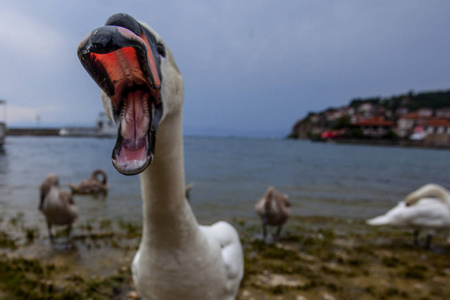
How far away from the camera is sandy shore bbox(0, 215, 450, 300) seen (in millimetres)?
3301

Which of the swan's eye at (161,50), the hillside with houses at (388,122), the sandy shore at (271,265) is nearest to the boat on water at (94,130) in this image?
the sandy shore at (271,265)

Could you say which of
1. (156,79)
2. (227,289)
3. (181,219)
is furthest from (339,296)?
(156,79)

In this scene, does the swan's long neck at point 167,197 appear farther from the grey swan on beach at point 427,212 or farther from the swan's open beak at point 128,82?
the grey swan on beach at point 427,212

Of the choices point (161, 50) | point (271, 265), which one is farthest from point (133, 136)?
point (271, 265)

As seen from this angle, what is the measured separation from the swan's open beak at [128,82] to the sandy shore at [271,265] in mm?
3033

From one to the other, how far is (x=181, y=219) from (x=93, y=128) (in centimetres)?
7567

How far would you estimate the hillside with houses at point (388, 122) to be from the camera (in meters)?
76.6

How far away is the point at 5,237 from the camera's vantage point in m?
4.78

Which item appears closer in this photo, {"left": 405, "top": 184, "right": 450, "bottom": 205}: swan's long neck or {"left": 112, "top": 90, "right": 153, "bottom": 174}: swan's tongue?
{"left": 112, "top": 90, "right": 153, "bottom": 174}: swan's tongue

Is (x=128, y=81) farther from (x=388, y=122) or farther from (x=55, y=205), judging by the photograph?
(x=388, y=122)

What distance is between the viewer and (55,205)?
486cm

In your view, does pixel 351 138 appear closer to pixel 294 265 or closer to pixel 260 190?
pixel 260 190

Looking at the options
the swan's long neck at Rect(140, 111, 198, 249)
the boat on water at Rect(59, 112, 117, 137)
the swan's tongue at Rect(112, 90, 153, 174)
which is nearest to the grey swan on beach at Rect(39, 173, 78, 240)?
the swan's long neck at Rect(140, 111, 198, 249)

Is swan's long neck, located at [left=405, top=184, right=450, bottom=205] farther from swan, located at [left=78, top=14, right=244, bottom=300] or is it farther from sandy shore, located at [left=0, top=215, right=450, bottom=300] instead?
swan, located at [left=78, top=14, right=244, bottom=300]
